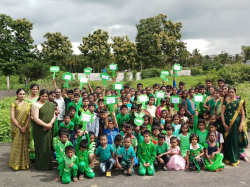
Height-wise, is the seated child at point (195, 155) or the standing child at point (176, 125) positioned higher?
the standing child at point (176, 125)

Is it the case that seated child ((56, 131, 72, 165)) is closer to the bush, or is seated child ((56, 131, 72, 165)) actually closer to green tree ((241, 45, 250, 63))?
the bush

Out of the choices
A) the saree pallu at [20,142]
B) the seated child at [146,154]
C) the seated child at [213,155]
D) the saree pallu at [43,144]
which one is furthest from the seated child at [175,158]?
the saree pallu at [20,142]

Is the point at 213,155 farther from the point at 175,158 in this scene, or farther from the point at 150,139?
the point at 150,139

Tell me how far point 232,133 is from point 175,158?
1457mm

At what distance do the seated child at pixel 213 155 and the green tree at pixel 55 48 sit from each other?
24.6 m

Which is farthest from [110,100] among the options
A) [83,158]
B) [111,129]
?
[83,158]

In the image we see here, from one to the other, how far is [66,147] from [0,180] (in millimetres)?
1393

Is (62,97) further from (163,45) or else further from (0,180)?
(163,45)

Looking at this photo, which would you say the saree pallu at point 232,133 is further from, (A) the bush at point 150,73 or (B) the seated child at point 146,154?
(A) the bush at point 150,73

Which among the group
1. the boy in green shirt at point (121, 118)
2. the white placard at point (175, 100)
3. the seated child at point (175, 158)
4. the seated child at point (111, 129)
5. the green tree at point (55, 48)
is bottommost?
the seated child at point (175, 158)

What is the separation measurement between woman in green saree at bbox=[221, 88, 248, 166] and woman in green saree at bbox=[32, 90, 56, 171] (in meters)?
3.83

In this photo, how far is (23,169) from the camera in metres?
4.43

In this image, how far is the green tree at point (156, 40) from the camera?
3228 centimetres

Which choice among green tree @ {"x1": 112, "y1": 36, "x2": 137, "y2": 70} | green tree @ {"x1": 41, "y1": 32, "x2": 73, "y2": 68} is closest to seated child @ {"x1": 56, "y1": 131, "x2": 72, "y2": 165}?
green tree @ {"x1": 41, "y1": 32, "x2": 73, "y2": 68}
